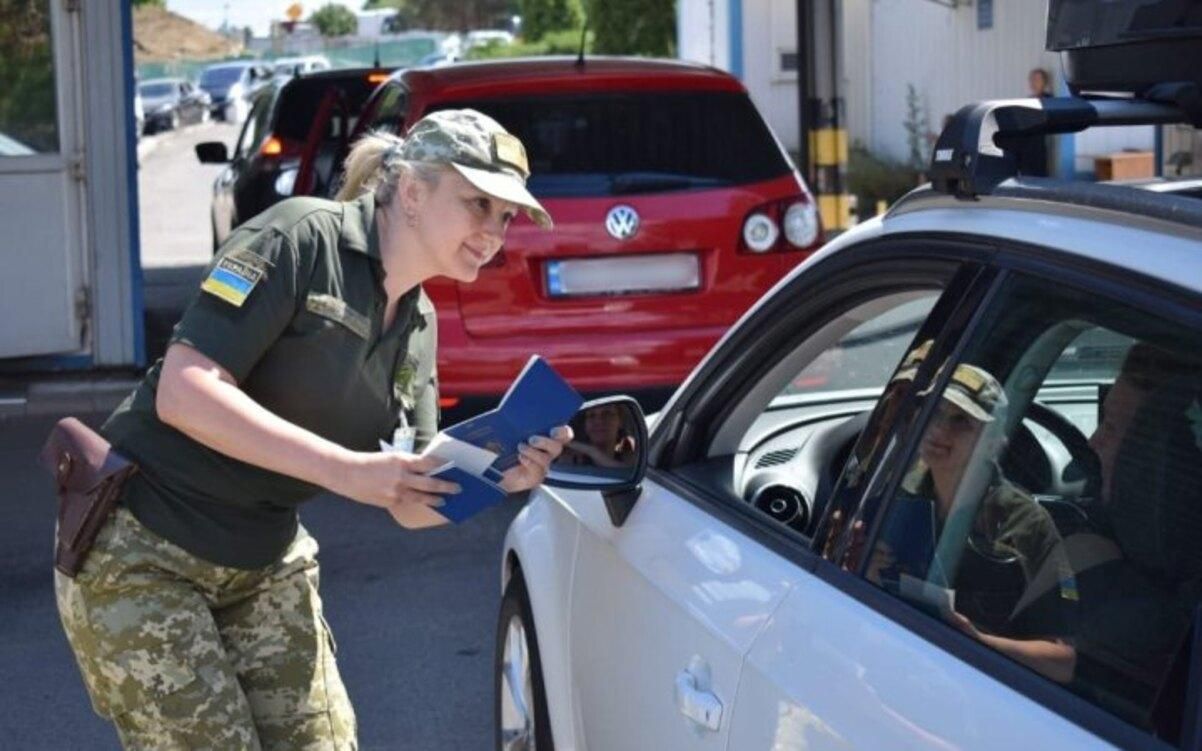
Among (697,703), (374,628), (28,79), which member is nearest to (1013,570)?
(697,703)

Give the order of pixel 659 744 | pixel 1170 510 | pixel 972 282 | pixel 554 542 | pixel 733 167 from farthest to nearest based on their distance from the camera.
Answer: pixel 733 167 → pixel 554 542 → pixel 659 744 → pixel 972 282 → pixel 1170 510

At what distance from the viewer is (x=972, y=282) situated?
2.74 m

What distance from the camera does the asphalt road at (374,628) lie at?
576 cm

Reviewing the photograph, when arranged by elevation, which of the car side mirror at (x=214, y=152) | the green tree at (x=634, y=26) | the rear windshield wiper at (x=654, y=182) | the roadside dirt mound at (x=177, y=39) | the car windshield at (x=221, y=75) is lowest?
the car side mirror at (x=214, y=152)

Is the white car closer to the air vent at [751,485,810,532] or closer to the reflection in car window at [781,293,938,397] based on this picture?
the reflection in car window at [781,293,938,397]

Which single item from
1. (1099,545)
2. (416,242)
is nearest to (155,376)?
(416,242)

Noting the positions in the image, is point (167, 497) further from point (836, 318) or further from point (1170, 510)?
point (1170, 510)

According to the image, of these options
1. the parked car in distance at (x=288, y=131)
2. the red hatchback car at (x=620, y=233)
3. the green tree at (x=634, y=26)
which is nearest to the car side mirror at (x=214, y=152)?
the parked car in distance at (x=288, y=131)

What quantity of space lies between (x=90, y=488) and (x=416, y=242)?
680mm

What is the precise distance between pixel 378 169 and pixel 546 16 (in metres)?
61.5

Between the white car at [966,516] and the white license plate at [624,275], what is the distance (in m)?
4.07

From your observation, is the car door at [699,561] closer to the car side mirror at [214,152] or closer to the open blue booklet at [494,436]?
the open blue booklet at [494,436]

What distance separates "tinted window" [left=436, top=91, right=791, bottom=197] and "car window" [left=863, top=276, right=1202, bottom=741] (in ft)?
17.0

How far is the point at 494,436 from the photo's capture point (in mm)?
3148
